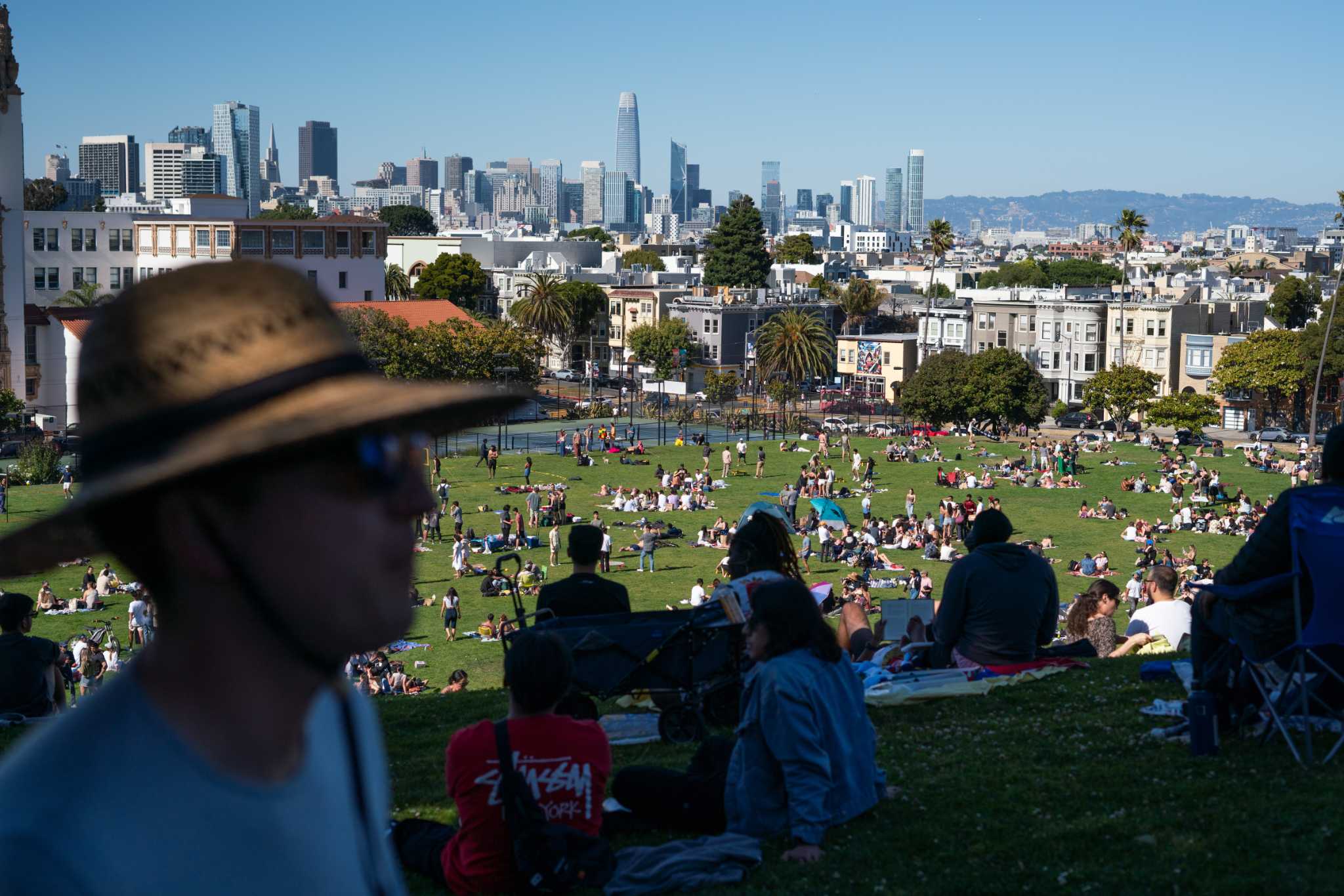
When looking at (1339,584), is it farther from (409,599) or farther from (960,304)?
(960,304)

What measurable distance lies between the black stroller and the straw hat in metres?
8.06

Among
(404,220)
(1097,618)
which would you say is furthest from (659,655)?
(404,220)

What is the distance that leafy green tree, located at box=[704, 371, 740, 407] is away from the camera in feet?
236

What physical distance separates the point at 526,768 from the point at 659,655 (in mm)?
4171

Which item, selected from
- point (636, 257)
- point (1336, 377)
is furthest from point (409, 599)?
point (636, 257)

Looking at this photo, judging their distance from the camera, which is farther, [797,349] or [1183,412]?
[797,349]

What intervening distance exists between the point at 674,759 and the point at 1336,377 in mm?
68537

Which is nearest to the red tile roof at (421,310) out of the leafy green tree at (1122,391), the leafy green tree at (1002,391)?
the leafy green tree at (1002,391)

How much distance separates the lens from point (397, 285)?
97.8 m

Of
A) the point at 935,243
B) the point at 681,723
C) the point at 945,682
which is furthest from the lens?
the point at 935,243

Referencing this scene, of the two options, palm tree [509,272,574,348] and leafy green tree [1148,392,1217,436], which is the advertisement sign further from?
leafy green tree [1148,392,1217,436]

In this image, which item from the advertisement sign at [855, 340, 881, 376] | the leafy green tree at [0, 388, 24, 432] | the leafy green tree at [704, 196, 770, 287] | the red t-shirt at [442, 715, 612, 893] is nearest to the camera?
the red t-shirt at [442, 715, 612, 893]

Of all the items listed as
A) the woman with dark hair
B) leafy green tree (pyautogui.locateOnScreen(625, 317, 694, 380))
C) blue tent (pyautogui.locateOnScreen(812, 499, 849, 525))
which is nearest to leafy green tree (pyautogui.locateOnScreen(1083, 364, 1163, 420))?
leafy green tree (pyautogui.locateOnScreen(625, 317, 694, 380))

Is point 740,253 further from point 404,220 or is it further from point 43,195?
point 43,195
